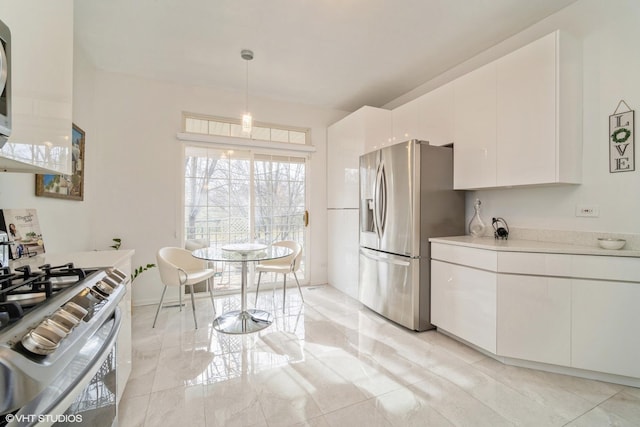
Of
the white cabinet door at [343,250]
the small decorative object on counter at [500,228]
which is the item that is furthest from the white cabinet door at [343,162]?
the small decorative object on counter at [500,228]

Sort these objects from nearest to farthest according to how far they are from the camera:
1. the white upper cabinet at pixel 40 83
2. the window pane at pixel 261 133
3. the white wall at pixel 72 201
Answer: the white upper cabinet at pixel 40 83, the white wall at pixel 72 201, the window pane at pixel 261 133

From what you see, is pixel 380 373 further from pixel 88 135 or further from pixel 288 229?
pixel 88 135

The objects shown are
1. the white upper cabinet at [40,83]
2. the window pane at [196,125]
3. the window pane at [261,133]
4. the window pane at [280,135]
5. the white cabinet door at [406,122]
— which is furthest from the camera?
the window pane at [280,135]

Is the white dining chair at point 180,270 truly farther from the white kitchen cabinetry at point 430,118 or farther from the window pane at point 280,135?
the white kitchen cabinetry at point 430,118

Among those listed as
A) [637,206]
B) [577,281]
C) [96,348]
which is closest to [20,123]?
[96,348]

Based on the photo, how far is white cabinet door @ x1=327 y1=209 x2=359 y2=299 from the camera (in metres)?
3.61

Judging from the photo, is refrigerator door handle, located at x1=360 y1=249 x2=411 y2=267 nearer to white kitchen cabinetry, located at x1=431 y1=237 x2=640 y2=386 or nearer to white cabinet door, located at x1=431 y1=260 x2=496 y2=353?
white cabinet door, located at x1=431 y1=260 x2=496 y2=353

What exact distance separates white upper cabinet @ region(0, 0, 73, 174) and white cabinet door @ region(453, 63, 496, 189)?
2.95 meters

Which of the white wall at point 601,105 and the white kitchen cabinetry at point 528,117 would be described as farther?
the white kitchen cabinetry at point 528,117

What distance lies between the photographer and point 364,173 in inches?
131

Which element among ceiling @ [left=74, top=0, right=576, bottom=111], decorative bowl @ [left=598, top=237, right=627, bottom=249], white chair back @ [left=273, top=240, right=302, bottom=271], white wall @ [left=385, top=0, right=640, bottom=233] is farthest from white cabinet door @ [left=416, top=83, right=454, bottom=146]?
white chair back @ [left=273, top=240, right=302, bottom=271]

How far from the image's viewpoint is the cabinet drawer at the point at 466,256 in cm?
213

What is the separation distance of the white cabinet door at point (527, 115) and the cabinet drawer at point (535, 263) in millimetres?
591

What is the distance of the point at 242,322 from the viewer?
9.06 feet
